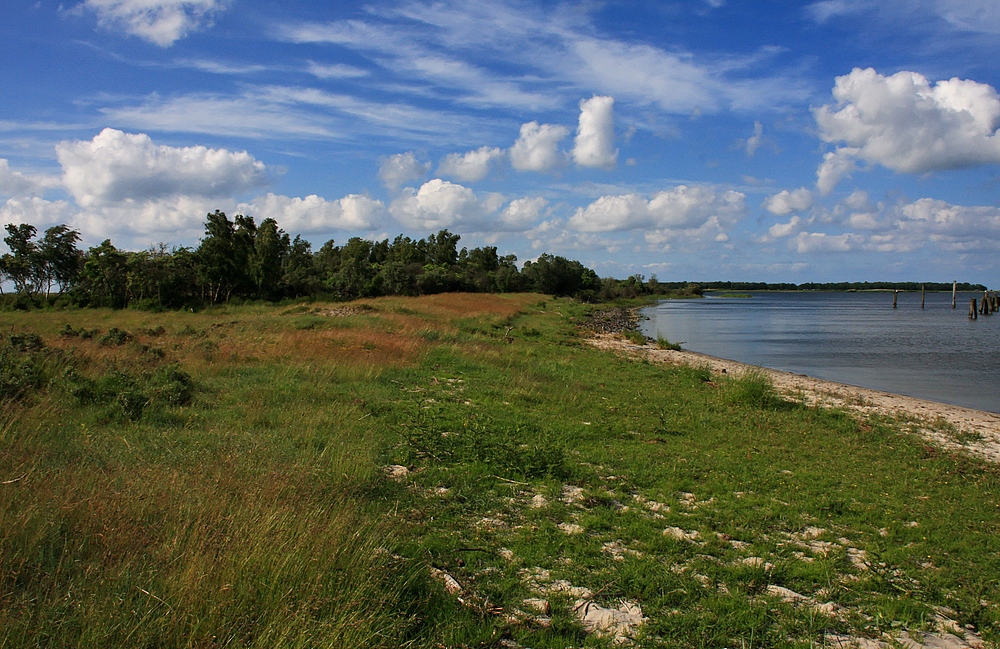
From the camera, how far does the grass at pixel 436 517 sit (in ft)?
12.0

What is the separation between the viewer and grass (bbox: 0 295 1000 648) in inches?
144

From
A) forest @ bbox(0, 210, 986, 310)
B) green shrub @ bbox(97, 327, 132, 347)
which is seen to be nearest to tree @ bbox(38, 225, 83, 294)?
forest @ bbox(0, 210, 986, 310)

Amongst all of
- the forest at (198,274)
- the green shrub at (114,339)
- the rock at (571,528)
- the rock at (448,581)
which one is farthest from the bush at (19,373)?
the forest at (198,274)

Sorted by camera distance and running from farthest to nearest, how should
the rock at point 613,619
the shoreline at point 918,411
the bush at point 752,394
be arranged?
1. the bush at point 752,394
2. the shoreline at point 918,411
3. the rock at point 613,619

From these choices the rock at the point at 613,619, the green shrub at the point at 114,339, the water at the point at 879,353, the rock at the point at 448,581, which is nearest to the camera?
the rock at the point at 613,619

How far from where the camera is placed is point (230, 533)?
420cm

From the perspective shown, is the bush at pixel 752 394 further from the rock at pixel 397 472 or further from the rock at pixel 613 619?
the rock at pixel 613 619

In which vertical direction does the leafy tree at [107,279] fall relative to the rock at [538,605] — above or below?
above

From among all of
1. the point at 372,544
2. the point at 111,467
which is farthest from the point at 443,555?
the point at 111,467

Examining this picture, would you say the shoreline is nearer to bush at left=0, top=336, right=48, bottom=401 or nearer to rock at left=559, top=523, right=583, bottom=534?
rock at left=559, top=523, right=583, bottom=534

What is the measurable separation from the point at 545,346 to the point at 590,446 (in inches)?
644

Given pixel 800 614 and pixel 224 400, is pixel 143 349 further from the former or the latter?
pixel 800 614

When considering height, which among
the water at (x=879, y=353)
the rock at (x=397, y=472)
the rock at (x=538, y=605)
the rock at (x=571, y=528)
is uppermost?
the rock at (x=397, y=472)

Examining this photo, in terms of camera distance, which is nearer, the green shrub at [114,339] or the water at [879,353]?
the green shrub at [114,339]
